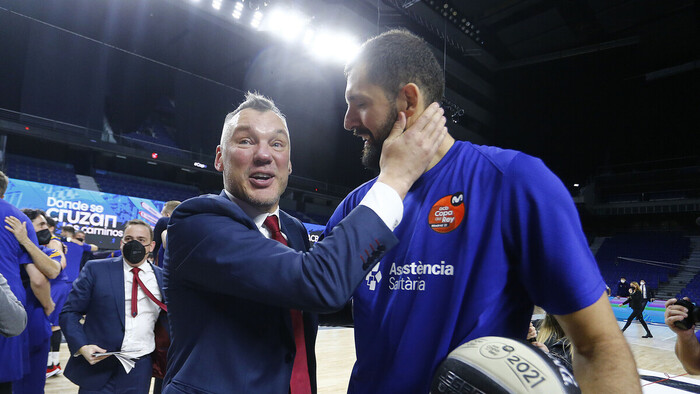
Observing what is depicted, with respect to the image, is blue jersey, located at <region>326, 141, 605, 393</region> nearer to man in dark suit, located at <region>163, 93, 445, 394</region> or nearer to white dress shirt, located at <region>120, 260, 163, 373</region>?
man in dark suit, located at <region>163, 93, 445, 394</region>

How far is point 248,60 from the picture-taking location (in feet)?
49.9

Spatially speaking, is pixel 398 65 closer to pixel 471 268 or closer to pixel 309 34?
pixel 471 268

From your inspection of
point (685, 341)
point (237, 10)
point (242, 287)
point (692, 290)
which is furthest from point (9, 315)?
point (692, 290)

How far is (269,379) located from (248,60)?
15433mm

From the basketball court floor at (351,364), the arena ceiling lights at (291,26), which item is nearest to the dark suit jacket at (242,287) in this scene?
the basketball court floor at (351,364)

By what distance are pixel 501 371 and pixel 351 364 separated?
6077 mm

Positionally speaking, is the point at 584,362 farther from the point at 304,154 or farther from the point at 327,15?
the point at 304,154

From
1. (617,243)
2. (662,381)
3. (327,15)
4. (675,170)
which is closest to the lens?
(662,381)

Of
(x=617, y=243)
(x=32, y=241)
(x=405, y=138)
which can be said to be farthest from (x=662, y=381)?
(x=617, y=243)

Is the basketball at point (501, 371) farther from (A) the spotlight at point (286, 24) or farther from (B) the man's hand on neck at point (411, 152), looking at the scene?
(A) the spotlight at point (286, 24)

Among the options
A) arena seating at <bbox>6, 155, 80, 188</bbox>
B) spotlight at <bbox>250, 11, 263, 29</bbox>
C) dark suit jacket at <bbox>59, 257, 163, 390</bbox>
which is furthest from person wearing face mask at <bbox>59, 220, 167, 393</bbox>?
arena seating at <bbox>6, 155, 80, 188</bbox>

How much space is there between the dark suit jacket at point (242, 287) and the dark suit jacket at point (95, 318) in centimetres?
186

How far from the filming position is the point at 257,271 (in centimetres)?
111

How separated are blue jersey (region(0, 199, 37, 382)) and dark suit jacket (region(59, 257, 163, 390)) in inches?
10.4
